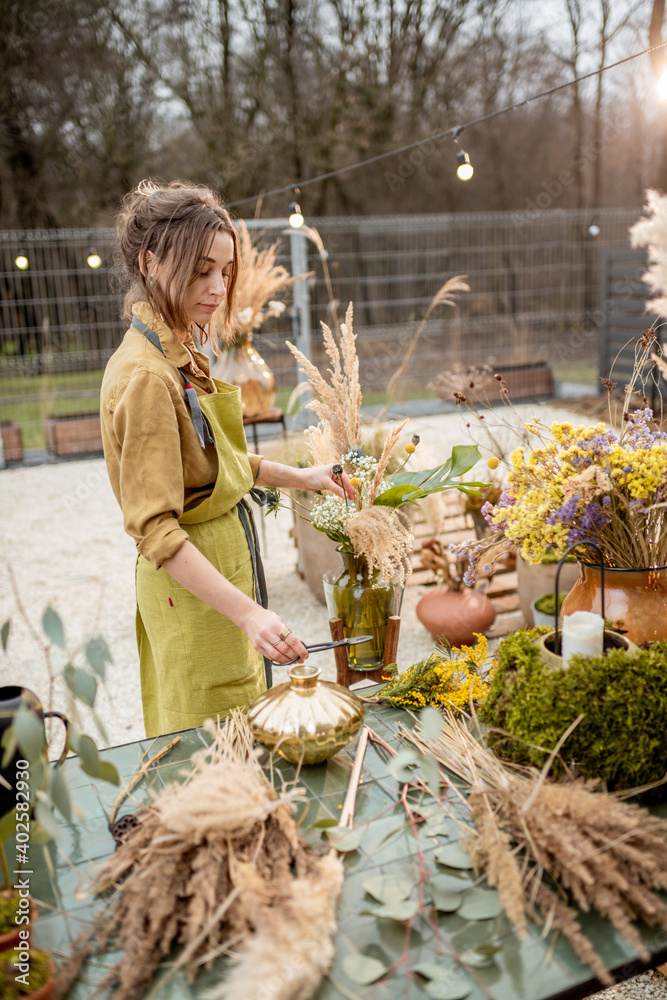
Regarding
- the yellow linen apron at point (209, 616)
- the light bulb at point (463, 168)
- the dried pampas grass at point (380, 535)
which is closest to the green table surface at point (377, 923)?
the yellow linen apron at point (209, 616)

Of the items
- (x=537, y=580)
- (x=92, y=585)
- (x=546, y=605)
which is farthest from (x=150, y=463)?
(x=92, y=585)

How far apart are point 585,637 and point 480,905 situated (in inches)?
17.1

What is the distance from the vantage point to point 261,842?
3.33 ft

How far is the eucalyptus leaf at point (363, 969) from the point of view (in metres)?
0.87

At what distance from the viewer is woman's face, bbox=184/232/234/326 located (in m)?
1.47

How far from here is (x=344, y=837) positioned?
1.08 metres

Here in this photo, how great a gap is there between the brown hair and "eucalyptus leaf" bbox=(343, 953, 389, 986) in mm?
1113

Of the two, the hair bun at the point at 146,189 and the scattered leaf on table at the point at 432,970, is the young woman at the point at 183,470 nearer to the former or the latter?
the hair bun at the point at 146,189

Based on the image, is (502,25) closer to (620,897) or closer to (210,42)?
(210,42)

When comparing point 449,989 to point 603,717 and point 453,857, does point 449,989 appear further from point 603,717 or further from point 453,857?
point 603,717

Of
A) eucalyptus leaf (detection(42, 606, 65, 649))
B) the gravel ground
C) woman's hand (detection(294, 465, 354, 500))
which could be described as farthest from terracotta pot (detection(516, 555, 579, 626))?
eucalyptus leaf (detection(42, 606, 65, 649))

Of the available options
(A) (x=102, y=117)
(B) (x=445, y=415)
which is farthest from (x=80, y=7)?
(B) (x=445, y=415)

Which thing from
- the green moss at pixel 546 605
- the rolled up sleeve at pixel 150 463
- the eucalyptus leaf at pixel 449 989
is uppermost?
the rolled up sleeve at pixel 150 463

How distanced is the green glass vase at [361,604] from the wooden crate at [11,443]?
574 centimetres
